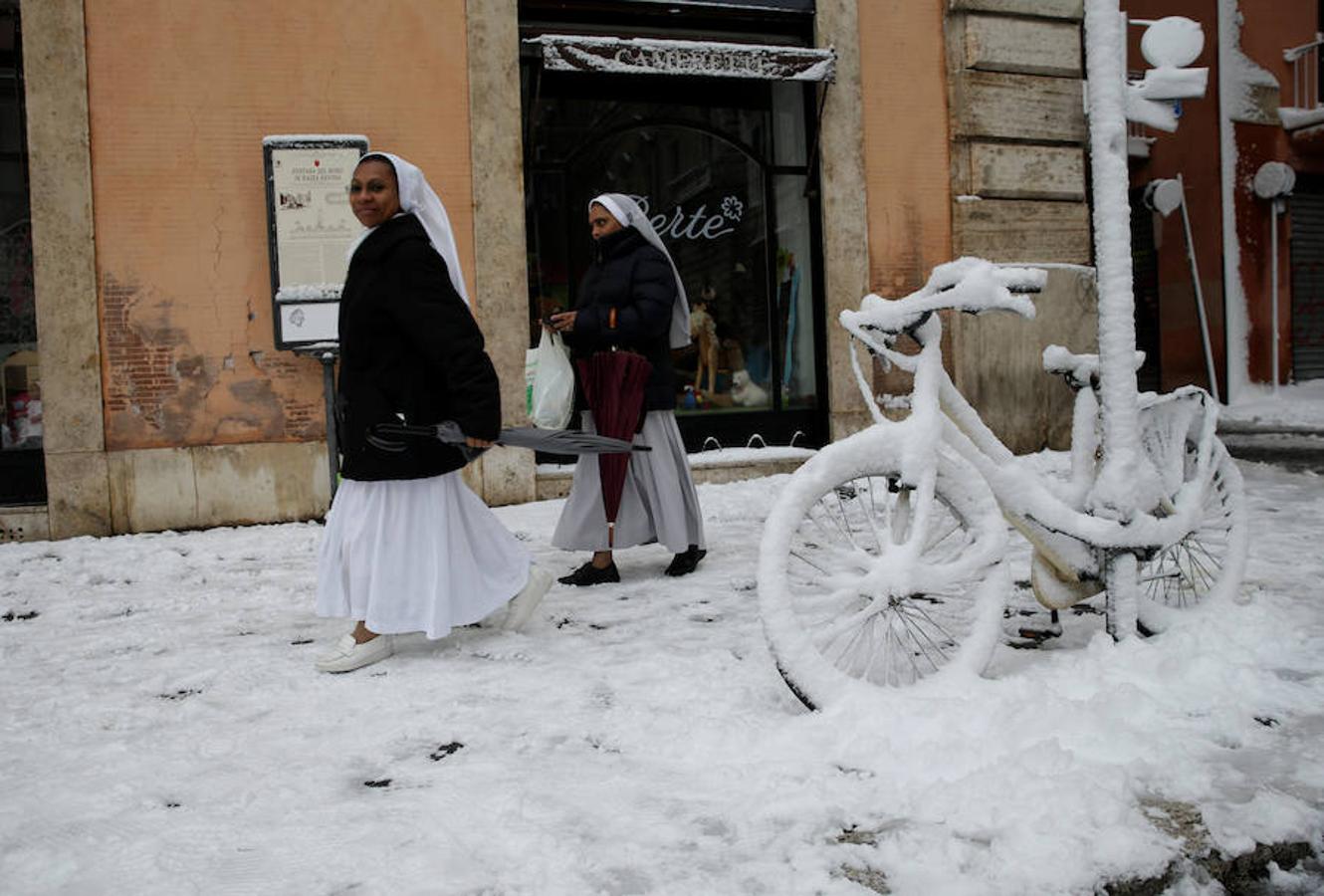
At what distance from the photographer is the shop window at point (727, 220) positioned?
8.66 meters

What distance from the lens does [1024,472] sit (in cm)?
315

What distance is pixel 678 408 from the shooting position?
29.1ft

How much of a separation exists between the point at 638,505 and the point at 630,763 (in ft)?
7.98

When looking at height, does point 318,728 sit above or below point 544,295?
below

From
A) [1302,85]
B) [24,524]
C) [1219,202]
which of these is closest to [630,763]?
[24,524]

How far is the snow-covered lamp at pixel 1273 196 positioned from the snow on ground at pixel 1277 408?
27 cm

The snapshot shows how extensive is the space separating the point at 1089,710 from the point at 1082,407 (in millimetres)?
1157

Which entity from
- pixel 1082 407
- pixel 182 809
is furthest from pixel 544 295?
pixel 182 809

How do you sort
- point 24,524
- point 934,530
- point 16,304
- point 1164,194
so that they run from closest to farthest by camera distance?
point 934,530 → point 24,524 → point 16,304 → point 1164,194

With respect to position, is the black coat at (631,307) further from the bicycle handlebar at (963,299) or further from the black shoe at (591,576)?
the bicycle handlebar at (963,299)

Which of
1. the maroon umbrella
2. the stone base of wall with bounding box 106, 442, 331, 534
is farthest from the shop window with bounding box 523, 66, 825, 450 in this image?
the maroon umbrella

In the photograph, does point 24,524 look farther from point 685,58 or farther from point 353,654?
point 685,58

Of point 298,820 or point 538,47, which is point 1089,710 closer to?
point 298,820

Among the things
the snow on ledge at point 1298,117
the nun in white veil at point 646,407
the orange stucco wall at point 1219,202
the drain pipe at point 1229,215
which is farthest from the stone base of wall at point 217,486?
the snow on ledge at point 1298,117
